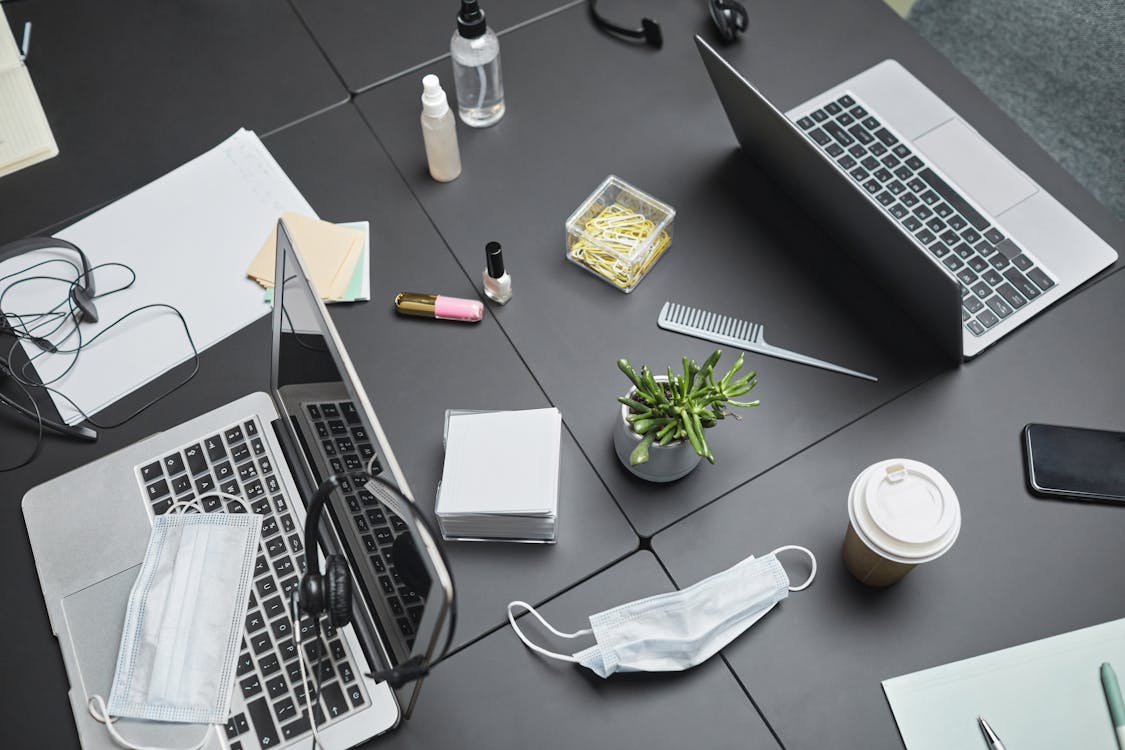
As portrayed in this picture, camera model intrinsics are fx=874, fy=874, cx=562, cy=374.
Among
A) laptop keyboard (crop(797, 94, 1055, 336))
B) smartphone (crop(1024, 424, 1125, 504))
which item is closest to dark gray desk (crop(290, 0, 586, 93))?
laptop keyboard (crop(797, 94, 1055, 336))

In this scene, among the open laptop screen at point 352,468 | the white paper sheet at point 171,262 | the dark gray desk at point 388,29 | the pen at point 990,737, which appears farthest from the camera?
the dark gray desk at point 388,29

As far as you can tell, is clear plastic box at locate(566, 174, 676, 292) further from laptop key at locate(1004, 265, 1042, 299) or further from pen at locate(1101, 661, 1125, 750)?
pen at locate(1101, 661, 1125, 750)

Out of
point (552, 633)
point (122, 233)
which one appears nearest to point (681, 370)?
point (552, 633)

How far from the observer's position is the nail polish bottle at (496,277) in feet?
3.51

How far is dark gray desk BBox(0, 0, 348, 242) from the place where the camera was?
4.10ft

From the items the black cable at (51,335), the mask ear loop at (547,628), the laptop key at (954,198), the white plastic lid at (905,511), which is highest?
the laptop key at (954,198)

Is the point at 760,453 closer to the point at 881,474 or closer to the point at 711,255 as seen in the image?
the point at 881,474

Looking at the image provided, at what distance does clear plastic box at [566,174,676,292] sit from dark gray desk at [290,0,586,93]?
1.10 feet

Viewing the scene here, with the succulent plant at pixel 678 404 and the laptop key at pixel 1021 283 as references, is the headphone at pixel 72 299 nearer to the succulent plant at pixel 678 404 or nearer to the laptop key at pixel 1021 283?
the succulent plant at pixel 678 404

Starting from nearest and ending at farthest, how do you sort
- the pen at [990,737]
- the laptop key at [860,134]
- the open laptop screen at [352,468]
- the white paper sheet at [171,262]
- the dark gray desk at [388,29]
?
the open laptop screen at [352,468], the pen at [990,737], the white paper sheet at [171,262], the laptop key at [860,134], the dark gray desk at [388,29]

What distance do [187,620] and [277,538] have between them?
0.40ft

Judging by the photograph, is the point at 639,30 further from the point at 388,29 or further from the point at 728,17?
the point at 388,29

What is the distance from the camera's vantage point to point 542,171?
48.6 inches

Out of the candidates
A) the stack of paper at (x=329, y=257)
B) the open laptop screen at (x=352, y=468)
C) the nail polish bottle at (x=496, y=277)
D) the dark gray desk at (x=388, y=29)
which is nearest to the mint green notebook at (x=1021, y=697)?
the open laptop screen at (x=352, y=468)
